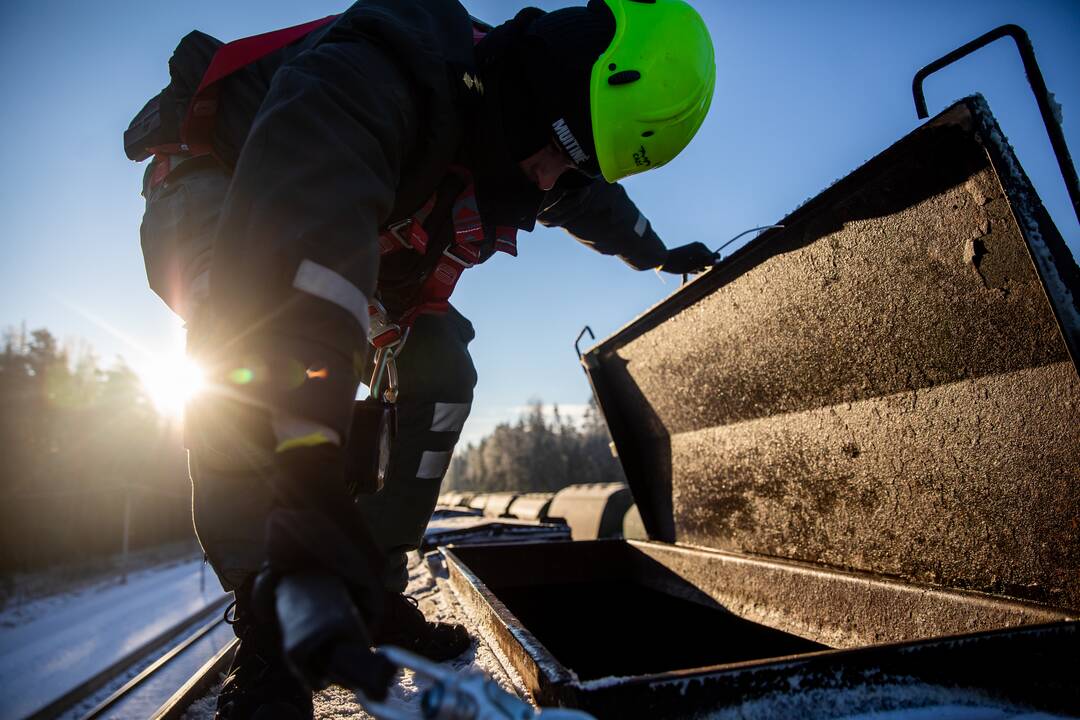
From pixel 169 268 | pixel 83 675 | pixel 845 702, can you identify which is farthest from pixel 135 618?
pixel 845 702

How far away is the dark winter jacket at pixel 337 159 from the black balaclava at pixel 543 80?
3.0 inches

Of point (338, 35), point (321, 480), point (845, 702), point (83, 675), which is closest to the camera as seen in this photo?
point (321, 480)

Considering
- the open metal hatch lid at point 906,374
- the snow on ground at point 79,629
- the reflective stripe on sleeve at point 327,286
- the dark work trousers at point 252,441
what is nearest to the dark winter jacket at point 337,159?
the reflective stripe on sleeve at point 327,286

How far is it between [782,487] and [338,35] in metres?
2.43

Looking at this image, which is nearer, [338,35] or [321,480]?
[321,480]

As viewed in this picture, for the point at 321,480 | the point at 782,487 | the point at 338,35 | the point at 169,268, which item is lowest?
the point at 782,487

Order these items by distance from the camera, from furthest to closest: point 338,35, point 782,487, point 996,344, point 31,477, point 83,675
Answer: point 31,477 < point 83,675 < point 782,487 < point 996,344 < point 338,35

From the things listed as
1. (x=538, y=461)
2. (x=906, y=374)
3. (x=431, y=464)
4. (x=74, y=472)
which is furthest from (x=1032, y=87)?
(x=538, y=461)

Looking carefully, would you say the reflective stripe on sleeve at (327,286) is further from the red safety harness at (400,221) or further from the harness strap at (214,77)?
the harness strap at (214,77)

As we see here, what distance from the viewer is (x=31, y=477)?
22703 mm

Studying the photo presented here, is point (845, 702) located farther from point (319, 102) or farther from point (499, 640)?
point (319, 102)

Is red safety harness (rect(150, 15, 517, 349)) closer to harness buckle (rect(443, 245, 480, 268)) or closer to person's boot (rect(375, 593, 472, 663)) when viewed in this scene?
harness buckle (rect(443, 245, 480, 268))

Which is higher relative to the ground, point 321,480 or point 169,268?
point 169,268

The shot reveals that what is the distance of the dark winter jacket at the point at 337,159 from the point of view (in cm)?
93
